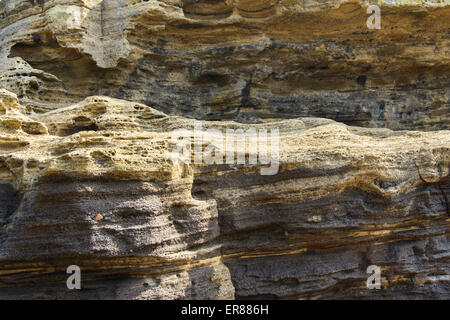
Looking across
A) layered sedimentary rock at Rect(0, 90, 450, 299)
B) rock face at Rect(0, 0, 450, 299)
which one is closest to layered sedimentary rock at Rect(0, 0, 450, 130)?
rock face at Rect(0, 0, 450, 299)

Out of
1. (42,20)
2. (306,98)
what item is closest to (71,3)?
(42,20)

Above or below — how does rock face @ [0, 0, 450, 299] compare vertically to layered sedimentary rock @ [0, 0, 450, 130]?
below

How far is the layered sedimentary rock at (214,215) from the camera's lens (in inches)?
200

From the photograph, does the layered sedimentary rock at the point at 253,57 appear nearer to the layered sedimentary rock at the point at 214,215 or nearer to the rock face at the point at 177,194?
the rock face at the point at 177,194

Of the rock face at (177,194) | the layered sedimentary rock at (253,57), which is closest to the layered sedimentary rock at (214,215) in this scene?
the rock face at (177,194)

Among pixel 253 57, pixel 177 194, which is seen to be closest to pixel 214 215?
pixel 177 194

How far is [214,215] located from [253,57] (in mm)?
5759

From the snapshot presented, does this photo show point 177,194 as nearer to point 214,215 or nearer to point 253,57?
point 214,215

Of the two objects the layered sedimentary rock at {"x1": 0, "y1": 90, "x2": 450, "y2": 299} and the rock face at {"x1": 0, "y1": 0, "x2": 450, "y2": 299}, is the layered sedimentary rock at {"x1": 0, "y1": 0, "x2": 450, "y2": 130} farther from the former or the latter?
the layered sedimentary rock at {"x1": 0, "y1": 90, "x2": 450, "y2": 299}

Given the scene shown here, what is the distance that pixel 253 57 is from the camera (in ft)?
33.4

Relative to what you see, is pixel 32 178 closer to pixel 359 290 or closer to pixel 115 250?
pixel 115 250

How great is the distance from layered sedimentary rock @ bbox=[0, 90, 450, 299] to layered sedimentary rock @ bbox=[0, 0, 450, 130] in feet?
10.5

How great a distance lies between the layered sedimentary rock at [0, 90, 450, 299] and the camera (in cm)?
507

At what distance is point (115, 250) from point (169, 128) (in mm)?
2692
